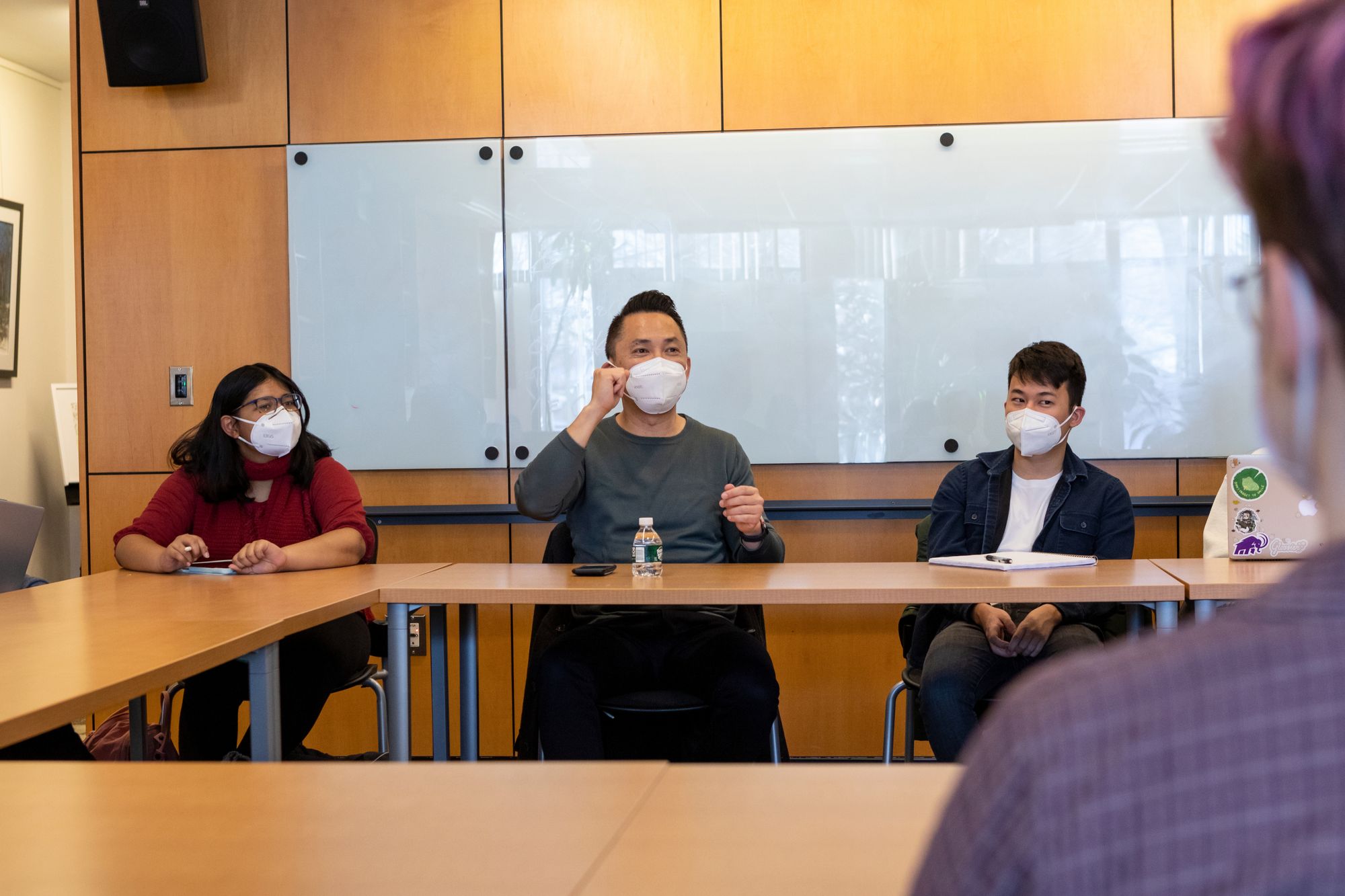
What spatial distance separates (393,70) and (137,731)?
2299 mm

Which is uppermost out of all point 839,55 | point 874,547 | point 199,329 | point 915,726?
point 839,55

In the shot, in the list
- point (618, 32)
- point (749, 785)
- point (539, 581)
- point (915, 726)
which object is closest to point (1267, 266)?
point (749, 785)

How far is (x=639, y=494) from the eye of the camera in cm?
289

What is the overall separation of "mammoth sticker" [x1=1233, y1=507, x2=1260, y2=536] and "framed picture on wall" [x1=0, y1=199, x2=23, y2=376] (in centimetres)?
524

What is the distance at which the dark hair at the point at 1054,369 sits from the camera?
2.85 m

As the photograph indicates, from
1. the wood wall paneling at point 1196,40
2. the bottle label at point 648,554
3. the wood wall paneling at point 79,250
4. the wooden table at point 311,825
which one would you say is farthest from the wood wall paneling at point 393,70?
the wooden table at point 311,825

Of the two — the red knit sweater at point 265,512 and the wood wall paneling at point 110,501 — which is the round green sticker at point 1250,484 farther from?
the wood wall paneling at point 110,501

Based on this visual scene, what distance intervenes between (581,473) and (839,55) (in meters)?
1.75

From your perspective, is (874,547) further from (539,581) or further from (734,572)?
(539,581)

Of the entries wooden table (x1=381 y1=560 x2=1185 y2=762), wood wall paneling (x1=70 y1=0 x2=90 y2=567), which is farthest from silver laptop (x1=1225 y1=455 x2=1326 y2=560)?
wood wall paneling (x1=70 y1=0 x2=90 y2=567)

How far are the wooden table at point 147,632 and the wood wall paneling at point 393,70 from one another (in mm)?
1715

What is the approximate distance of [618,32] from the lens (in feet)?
12.5

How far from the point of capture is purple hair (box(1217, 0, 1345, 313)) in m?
0.41

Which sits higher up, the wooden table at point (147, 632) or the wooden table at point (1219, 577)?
the wooden table at point (1219, 577)
